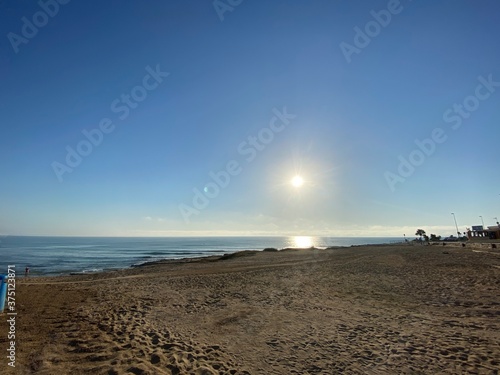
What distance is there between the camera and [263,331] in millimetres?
9031

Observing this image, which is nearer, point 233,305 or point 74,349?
point 74,349

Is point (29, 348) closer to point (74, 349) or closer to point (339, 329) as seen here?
point (74, 349)

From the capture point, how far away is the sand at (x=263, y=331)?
6.39 meters

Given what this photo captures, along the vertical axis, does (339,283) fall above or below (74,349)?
below

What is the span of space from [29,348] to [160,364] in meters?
3.91

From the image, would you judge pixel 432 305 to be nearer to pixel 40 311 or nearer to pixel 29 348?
pixel 29 348

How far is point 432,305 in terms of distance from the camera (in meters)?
11.8

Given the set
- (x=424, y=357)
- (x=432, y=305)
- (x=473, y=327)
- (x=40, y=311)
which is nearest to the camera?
(x=424, y=357)

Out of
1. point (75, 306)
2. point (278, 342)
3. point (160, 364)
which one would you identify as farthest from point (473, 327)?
point (75, 306)

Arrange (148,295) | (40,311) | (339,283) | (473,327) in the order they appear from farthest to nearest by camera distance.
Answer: (339,283) < (148,295) < (40,311) < (473,327)

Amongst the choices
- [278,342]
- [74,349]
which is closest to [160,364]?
[74,349]

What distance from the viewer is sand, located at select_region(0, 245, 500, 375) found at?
639cm

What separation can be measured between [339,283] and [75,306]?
51.4ft

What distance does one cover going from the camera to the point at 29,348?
7.09 m
